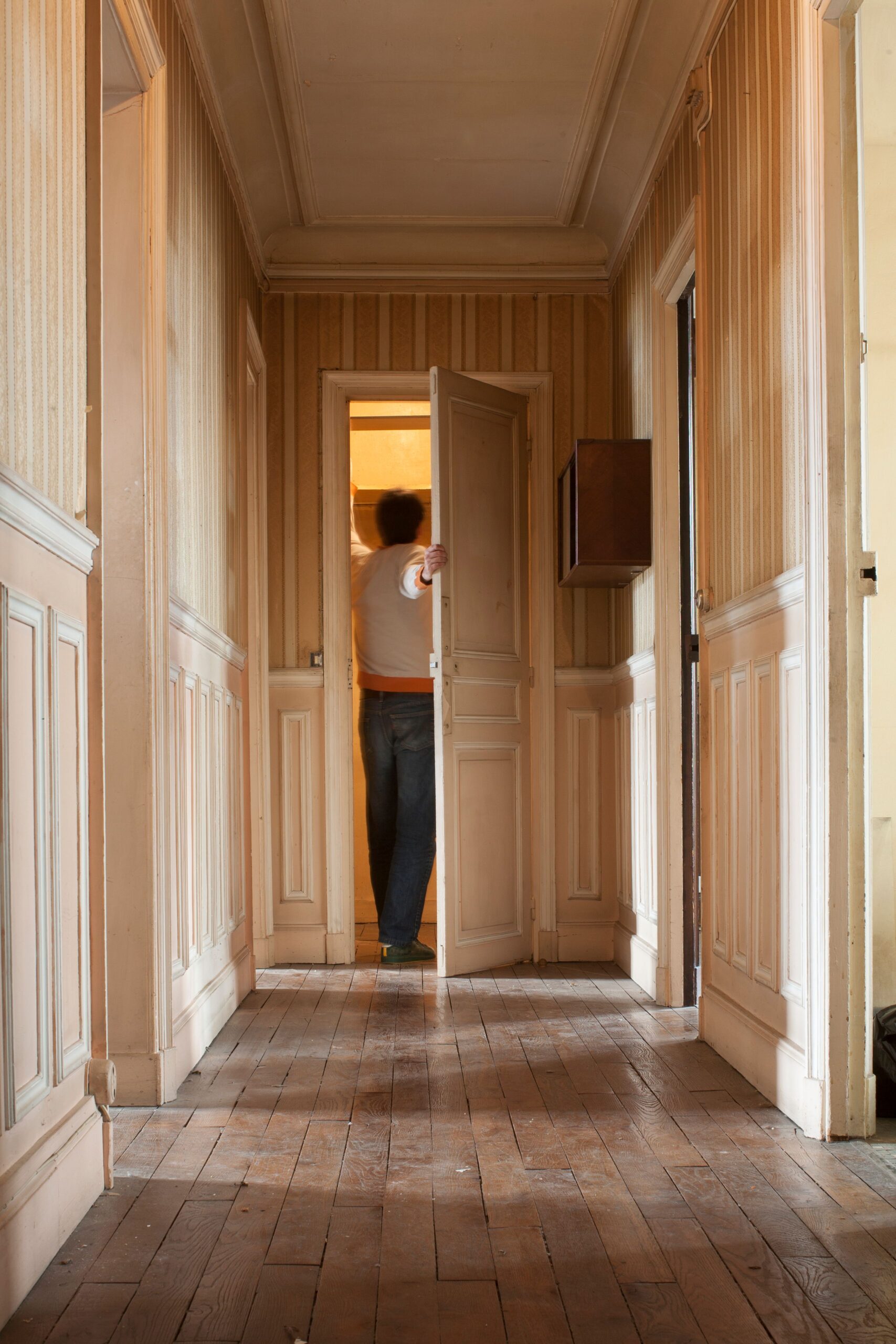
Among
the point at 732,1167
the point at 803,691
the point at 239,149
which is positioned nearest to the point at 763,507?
the point at 803,691

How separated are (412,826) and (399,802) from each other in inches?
4.4

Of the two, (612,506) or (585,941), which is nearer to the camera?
(612,506)

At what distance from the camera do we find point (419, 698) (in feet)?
16.8

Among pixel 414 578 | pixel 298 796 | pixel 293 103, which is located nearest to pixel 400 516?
pixel 414 578

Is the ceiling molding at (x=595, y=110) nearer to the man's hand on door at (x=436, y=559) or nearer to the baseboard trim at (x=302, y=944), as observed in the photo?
the man's hand on door at (x=436, y=559)

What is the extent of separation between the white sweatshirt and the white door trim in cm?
126

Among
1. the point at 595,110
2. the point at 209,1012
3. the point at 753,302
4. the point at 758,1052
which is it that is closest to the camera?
the point at 758,1052

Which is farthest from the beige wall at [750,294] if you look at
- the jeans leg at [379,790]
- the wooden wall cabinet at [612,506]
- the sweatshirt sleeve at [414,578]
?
the jeans leg at [379,790]

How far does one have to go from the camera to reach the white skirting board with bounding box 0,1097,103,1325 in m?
1.69

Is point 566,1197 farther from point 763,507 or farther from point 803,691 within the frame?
point 763,507

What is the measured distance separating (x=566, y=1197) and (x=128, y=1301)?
77 cm

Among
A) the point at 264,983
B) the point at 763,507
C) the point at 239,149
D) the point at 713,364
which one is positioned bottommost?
the point at 264,983

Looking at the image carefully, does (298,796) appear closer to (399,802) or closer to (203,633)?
(399,802)

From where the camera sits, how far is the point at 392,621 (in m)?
5.22
